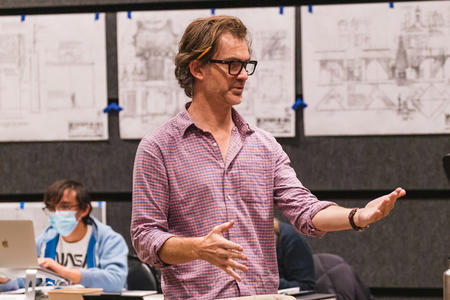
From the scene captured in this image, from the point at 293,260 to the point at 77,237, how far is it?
1.28 meters

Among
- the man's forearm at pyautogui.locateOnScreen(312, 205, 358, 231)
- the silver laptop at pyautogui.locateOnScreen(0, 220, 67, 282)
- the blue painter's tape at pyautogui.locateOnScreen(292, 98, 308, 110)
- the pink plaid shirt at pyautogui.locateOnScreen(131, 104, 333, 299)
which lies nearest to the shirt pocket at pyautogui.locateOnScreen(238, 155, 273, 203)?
the pink plaid shirt at pyautogui.locateOnScreen(131, 104, 333, 299)

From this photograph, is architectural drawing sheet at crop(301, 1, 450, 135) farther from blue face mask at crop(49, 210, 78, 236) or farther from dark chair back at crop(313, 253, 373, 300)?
blue face mask at crop(49, 210, 78, 236)

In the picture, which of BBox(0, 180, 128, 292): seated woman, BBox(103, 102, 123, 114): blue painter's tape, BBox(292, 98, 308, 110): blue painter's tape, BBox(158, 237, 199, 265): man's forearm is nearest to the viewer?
BBox(158, 237, 199, 265): man's forearm

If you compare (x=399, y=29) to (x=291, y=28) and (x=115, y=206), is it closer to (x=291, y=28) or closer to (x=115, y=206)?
(x=291, y=28)

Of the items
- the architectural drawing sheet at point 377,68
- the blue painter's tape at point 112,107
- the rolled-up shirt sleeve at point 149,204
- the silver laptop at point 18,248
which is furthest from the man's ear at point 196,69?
the blue painter's tape at point 112,107

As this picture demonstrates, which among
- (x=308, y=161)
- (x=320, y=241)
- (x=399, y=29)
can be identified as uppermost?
(x=399, y=29)

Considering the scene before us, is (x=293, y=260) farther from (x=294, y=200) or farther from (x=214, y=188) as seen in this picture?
(x=214, y=188)

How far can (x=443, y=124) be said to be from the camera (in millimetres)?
3959

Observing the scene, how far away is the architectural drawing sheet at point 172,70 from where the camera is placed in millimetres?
4078

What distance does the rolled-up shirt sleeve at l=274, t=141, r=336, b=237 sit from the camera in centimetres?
188

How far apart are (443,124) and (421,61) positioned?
39cm

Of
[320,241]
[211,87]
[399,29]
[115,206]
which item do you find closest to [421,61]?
[399,29]

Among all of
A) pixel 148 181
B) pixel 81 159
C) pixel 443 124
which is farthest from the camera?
pixel 81 159

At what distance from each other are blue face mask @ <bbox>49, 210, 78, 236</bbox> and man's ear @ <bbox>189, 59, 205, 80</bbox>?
216cm
